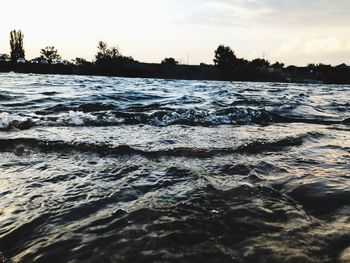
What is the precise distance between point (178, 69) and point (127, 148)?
249 ft

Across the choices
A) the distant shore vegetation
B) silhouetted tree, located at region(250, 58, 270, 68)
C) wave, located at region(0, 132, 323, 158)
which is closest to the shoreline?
the distant shore vegetation

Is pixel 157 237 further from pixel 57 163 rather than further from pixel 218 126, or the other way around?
pixel 218 126

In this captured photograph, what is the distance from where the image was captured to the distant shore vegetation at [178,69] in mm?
70438

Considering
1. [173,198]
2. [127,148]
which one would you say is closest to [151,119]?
[127,148]

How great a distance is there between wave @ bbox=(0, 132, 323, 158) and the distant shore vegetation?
2667 inches

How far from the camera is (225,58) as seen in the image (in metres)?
75.9

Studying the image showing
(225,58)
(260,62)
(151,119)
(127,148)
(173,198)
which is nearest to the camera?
(173,198)

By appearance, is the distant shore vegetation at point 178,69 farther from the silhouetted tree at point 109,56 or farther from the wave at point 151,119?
the wave at point 151,119

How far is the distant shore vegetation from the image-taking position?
231 feet

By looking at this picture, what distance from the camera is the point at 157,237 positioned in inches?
74.7

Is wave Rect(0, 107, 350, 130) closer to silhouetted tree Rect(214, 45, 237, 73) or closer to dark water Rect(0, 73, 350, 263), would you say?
dark water Rect(0, 73, 350, 263)

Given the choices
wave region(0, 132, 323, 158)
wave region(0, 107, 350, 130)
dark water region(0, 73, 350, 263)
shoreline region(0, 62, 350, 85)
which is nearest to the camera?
dark water region(0, 73, 350, 263)

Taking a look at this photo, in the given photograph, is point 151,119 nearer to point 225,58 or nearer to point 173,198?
point 173,198

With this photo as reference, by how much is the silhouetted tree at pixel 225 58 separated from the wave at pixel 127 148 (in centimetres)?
7212
